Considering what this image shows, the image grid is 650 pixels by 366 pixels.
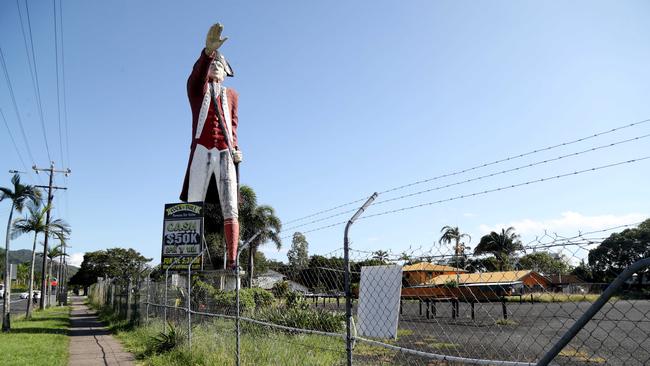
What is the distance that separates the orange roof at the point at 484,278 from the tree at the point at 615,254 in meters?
0.40

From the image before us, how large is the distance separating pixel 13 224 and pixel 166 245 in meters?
10.1

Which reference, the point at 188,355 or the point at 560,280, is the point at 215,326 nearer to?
the point at 188,355

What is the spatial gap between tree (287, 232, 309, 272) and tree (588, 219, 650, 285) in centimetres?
343

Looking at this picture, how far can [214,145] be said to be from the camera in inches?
568

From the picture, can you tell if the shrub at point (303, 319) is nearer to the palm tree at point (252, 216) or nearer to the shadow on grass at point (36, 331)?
the shadow on grass at point (36, 331)

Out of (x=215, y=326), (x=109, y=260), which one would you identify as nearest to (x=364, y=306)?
(x=215, y=326)

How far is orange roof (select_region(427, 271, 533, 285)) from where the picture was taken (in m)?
3.00

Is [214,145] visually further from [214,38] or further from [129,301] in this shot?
[129,301]

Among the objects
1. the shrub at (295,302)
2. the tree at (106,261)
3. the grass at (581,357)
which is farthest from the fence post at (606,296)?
the tree at (106,261)

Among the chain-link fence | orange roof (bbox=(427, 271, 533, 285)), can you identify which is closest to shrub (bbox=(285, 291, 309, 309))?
the chain-link fence

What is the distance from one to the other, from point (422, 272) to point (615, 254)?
168cm

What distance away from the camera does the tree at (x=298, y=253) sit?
5871 millimetres

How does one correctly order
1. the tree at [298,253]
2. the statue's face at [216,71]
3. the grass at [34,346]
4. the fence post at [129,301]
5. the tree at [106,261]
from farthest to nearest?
1. the tree at [106,261]
2. the fence post at [129,301]
3. the statue's face at [216,71]
4. the grass at [34,346]
5. the tree at [298,253]

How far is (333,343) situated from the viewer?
10.1 metres
